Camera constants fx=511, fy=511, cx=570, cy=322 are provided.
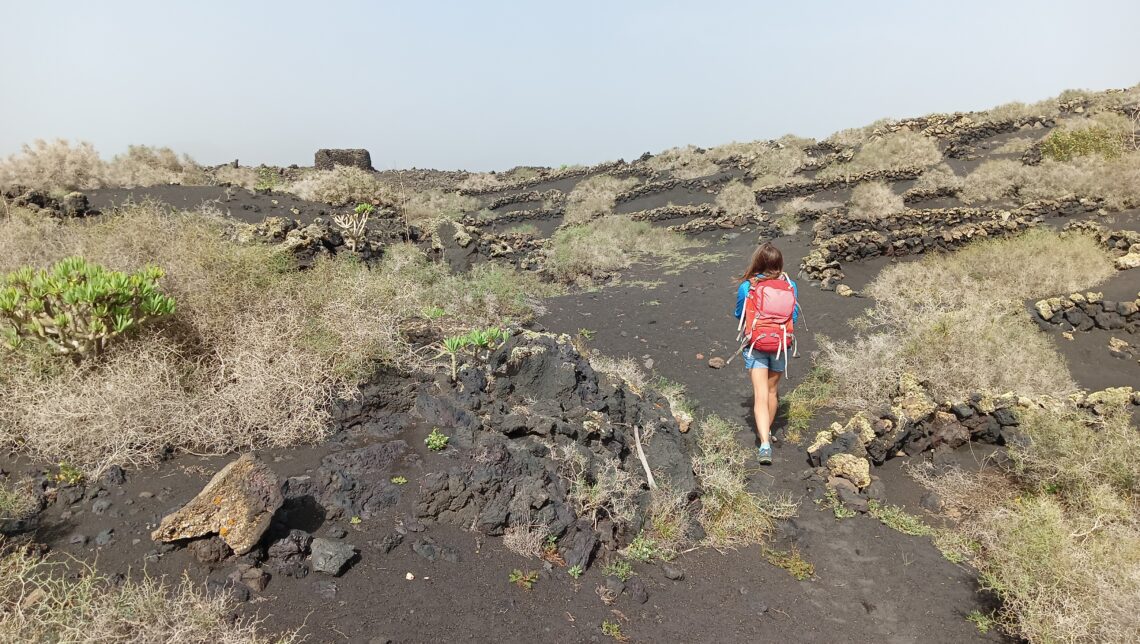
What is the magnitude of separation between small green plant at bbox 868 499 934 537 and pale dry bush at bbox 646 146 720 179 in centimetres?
2414

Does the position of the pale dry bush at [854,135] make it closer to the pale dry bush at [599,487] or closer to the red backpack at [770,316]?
the red backpack at [770,316]

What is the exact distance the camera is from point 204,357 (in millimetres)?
4703

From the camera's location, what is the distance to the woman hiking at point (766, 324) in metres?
5.30

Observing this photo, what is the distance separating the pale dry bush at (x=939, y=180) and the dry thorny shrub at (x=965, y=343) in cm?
884

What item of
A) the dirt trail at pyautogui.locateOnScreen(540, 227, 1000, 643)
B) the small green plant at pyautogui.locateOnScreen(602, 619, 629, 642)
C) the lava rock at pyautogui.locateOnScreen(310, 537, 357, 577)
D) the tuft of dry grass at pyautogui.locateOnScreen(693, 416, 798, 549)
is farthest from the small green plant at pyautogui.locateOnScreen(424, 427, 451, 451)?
the tuft of dry grass at pyautogui.locateOnScreen(693, 416, 798, 549)

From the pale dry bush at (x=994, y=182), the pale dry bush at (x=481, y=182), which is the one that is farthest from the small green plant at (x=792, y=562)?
the pale dry bush at (x=481, y=182)

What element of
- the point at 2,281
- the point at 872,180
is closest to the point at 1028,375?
the point at 2,281

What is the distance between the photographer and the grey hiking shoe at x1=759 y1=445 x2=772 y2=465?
17.7 feet

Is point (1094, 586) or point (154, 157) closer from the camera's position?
point (1094, 586)

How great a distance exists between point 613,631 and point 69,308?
4866 millimetres

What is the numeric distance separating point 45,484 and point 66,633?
1.91 meters

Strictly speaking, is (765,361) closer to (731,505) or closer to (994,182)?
(731,505)

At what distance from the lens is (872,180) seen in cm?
1950

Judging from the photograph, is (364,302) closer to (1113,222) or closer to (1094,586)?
(1094,586)
